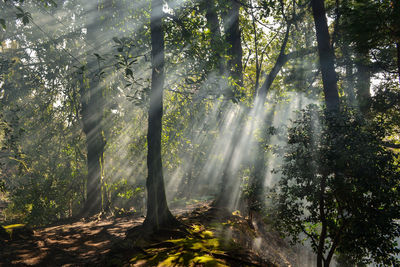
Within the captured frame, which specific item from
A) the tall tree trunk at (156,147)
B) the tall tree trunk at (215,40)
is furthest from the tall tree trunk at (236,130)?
the tall tree trunk at (156,147)

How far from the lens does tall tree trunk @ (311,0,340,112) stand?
820 centimetres

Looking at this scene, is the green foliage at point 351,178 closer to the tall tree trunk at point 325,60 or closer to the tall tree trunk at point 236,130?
the tall tree trunk at point 325,60

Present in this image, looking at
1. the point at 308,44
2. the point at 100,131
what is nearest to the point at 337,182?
the point at 100,131

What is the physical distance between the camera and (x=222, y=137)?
1381cm

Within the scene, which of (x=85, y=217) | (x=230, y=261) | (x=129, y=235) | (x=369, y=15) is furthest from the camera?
(x=85, y=217)

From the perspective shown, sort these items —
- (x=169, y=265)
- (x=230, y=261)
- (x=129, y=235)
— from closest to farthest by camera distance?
(x=169, y=265), (x=230, y=261), (x=129, y=235)

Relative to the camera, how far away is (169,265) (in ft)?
14.6

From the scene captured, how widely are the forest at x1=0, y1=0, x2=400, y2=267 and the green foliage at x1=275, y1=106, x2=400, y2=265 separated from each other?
28mm

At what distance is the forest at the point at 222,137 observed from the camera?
5.03 metres

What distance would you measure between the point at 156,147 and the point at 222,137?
23.6ft

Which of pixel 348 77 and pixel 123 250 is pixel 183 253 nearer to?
pixel 123 250

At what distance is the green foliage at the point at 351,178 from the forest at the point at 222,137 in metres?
0.03

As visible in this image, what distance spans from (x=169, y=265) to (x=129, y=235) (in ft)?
8.24

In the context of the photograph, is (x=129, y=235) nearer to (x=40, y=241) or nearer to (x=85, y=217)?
(x=40, y=241)
